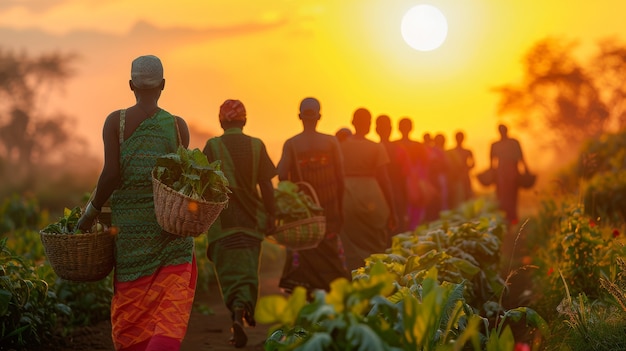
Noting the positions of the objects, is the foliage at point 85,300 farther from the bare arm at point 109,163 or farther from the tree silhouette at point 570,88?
the tree silhouette at point 570,88

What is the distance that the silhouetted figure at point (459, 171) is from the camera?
18188 millimetres

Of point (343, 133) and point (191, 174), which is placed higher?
point (343, 133)

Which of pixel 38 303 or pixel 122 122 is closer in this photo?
pixel 122 122

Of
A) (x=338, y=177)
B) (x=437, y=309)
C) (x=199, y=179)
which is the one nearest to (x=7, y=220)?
(x=338, y=177)

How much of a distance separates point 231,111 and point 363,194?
2.63 metres

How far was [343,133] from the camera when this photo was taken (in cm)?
1297

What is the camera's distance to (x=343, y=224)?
11289 millimetres

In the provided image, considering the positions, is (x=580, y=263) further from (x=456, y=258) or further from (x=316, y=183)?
(x=316, y=183)

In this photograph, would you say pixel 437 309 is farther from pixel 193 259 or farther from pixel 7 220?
pixel 7 220

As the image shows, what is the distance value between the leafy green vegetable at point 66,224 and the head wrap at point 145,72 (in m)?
0.87

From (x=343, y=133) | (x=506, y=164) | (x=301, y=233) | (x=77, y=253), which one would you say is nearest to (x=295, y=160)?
(x=301, y=233)

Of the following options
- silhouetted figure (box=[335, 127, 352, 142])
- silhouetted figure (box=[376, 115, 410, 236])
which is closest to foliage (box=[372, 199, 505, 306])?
silhouetted figure (box=[376, 115, 410, 236])

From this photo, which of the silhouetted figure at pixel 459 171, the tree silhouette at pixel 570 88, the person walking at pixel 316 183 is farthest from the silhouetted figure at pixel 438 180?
the tree silhouette at pixel 570 88

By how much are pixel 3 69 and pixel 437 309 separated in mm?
63349
